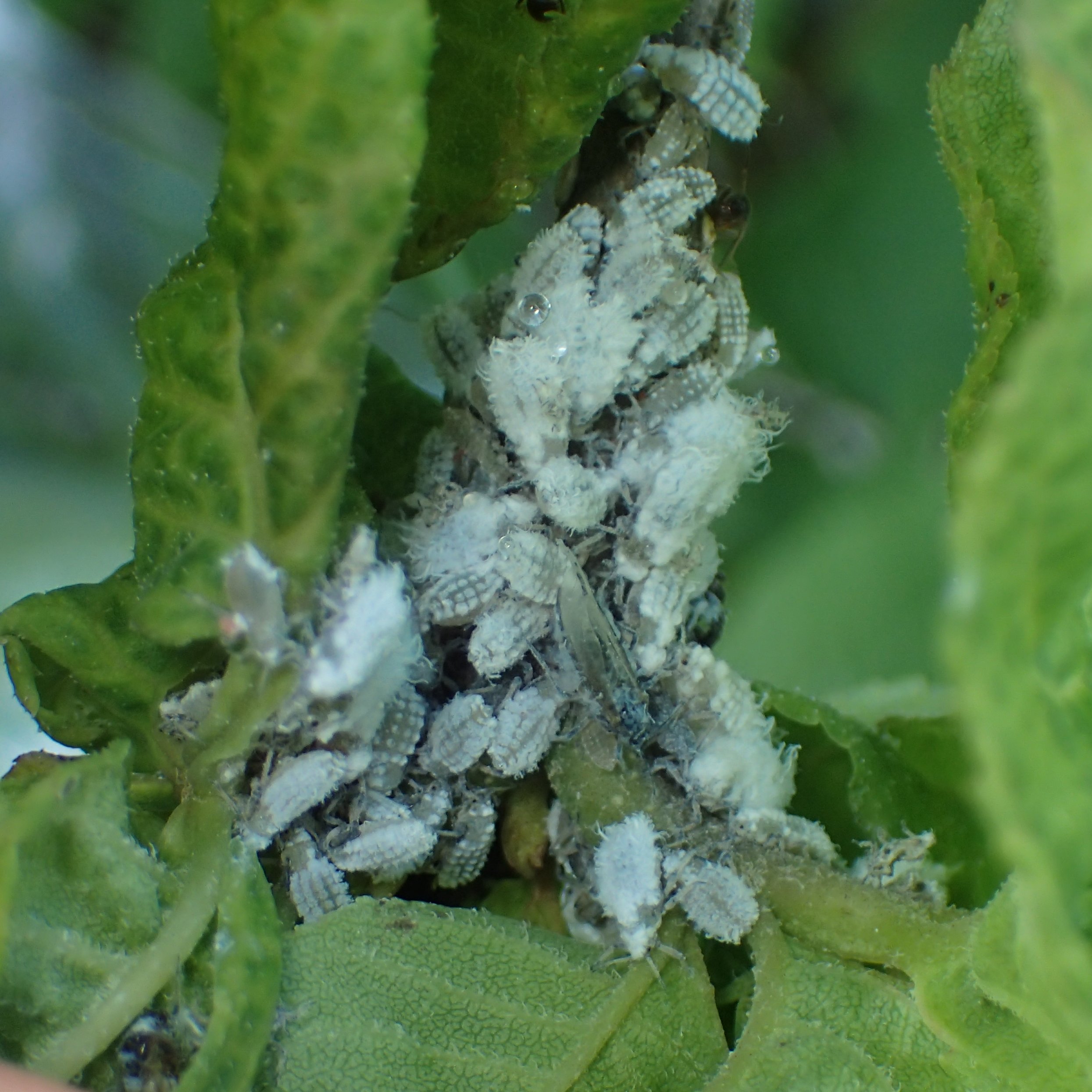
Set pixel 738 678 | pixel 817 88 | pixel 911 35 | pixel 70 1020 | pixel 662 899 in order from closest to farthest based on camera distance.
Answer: pixel 70 1020 → pixel 662 899 → pixel 738 678 → pixel 911 35 → pixel 817 88

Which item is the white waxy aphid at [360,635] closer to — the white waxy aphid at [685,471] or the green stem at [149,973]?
the green stem at [149,973]

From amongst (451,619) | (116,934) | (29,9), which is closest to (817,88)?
(29,9)

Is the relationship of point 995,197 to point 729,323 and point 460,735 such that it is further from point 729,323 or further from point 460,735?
point 460,735

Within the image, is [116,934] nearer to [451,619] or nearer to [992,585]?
[451,619]

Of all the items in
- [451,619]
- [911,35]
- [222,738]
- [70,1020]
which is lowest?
[70,1020]

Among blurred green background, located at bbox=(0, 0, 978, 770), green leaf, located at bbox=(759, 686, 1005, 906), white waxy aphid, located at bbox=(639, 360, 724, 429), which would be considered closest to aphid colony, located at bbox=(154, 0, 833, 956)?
white waxy aphid, located at bbox=(639, 360, 724, 429)

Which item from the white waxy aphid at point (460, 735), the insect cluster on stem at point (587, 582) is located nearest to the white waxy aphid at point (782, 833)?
the insect cluster on stem at point (587, 582)

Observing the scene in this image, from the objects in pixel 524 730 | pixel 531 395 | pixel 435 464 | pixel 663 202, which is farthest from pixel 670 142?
pixel 524 730
